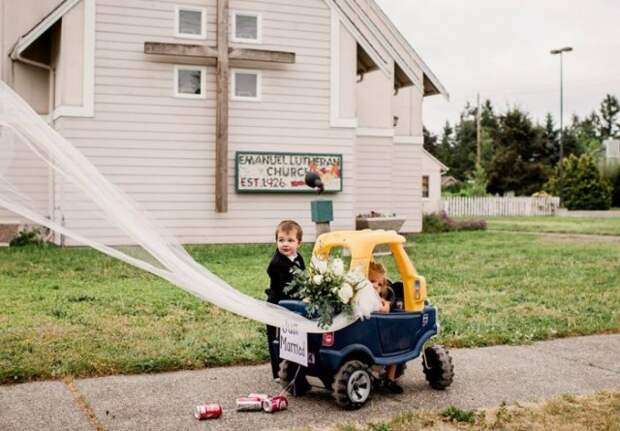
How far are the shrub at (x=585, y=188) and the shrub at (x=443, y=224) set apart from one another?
23457 mm

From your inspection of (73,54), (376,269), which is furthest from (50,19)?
(376,269)

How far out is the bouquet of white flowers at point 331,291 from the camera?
562 centimetres

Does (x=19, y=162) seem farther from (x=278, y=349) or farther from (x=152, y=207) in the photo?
(x=152, y=207)

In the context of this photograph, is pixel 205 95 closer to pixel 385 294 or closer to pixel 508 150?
pixel 385 294

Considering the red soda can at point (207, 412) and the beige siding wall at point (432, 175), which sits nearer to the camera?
the red soda can at point (207, 412)

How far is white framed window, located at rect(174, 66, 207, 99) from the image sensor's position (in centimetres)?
1895

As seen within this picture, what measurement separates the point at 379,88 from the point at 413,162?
3.15 meters

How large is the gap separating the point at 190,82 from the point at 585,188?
36.6 meters

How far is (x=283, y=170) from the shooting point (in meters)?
19.7

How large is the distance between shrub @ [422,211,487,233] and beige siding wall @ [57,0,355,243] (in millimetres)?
7404

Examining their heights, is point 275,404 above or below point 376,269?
below

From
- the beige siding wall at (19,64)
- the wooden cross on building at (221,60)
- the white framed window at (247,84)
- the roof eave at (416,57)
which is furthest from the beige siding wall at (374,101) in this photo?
the beige siding wall at (19,64)

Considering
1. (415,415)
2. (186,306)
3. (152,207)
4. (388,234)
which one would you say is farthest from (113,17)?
(415,415)

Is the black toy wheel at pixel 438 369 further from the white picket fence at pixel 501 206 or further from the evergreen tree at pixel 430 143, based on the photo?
the evergreen tree at pixel 430 143
